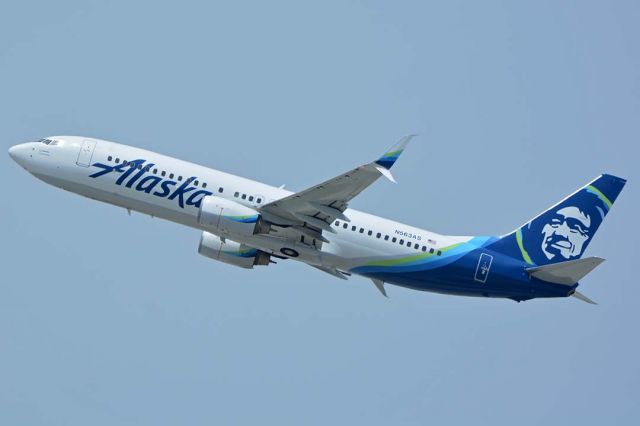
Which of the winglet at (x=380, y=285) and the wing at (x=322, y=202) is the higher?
the wing at (x=322, y=202)

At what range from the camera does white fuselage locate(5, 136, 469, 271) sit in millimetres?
58188

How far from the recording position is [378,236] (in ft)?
192

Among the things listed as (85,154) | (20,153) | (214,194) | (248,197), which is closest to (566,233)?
(248,197)

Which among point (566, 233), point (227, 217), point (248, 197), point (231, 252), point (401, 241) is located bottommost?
point (231, 252)

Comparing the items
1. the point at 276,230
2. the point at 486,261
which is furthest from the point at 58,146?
the point at 486,261

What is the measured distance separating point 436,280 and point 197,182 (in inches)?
530

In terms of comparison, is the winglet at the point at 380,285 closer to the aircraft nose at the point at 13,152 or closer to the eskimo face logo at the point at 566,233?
the eskimo face logo at the point at 566,233

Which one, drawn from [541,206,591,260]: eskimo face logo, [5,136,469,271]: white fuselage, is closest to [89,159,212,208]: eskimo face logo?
[5,136,469,271]: white fuselage

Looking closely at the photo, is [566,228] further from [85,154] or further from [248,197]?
[85,154]

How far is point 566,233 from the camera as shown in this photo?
2377 inches

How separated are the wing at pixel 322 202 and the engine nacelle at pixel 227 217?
807 mm

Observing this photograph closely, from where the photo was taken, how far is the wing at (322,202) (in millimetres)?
52625

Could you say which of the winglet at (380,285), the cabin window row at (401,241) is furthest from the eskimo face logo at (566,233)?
the winglet at (380,285)

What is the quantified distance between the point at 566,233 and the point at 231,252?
1824 cm
